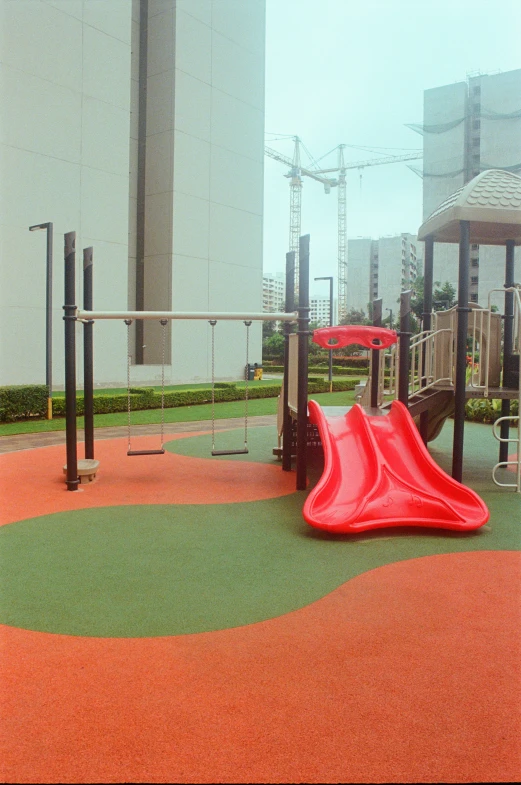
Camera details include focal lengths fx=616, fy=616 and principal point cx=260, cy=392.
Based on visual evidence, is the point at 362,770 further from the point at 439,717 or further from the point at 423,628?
the point at 423,628

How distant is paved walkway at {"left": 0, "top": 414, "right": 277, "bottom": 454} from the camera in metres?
10.1

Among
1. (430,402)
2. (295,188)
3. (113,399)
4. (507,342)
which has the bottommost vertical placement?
(113,399)

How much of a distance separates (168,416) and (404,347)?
27.5 feet

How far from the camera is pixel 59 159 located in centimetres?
1898

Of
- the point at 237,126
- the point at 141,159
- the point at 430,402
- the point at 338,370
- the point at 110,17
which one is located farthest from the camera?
the point at 338,370

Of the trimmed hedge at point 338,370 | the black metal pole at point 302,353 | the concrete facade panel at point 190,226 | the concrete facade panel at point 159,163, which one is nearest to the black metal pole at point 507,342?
the black metal pole at point 302,353

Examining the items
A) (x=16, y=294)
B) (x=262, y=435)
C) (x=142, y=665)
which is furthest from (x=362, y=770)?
(x=16, y=294)

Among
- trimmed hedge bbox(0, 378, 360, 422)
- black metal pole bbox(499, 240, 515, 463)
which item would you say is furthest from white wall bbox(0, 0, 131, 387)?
black metal pole bbox(499, 240, 515, 463)

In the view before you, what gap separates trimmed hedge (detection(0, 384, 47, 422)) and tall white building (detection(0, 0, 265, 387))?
4.92m

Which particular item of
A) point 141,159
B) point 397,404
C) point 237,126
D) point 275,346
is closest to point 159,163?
point 141,159

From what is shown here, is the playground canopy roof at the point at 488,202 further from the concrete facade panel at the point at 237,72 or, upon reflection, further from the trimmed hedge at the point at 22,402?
the concrete facade panel at the point at 237,72

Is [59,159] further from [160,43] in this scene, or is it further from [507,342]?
[507,342]

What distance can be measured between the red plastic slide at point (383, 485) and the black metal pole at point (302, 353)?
11.0 inches

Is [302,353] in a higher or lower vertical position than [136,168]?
lower
